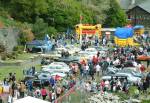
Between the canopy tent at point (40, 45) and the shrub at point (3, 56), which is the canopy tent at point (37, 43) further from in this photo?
the shrub at point (3, 56)

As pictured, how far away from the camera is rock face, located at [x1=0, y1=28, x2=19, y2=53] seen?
64.1 meters

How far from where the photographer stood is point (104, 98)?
42844mm

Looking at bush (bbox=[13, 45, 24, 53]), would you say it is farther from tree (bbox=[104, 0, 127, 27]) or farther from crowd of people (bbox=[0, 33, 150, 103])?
tree (bbox=[104, 0, 127, 27])

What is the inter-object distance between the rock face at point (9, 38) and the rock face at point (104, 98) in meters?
21.8

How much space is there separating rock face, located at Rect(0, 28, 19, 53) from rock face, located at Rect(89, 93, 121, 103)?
71.6ft

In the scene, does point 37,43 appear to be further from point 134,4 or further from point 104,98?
point 134,4

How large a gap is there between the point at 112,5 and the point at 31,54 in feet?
131

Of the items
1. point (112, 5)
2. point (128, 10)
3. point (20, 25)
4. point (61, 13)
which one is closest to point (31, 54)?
point (20, 25)

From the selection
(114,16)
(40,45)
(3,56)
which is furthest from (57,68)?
(114,16)

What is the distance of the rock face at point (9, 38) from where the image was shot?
210ft

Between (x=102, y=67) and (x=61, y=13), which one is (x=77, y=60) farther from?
(x=61, y=13)

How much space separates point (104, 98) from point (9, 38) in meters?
25.7

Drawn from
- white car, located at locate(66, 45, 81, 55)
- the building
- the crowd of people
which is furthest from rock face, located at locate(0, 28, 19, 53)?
the building

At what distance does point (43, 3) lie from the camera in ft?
267
